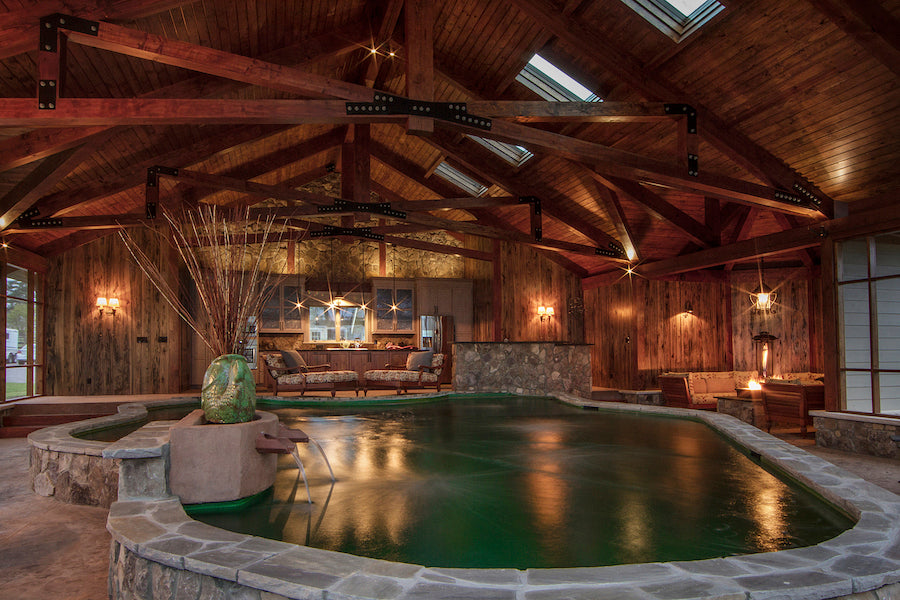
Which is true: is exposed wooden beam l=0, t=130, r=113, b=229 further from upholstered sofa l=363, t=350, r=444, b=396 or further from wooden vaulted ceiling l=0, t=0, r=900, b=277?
upholstered sofa l=363, t=350, r=444, b=396

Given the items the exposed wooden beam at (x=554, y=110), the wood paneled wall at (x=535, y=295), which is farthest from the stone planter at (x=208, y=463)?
the wood paneled wall at (x=535, y=295)

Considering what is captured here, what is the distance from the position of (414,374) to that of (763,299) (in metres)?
6.40

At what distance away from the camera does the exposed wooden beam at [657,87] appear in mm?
6738

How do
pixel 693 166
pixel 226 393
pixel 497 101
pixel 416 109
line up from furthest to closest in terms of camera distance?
pixel 693 166 → pixel 497 101 → pixel 416 109 → pixel 226 393

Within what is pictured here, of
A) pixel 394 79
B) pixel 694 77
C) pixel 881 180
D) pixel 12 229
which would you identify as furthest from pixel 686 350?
pixel 12 229

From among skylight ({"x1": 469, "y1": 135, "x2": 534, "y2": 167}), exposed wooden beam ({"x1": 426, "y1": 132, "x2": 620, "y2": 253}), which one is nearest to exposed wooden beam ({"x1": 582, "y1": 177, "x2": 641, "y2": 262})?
exposed wooden beam ({"x1": 426, "y1": 132, "x2": 620, "y2": 253})

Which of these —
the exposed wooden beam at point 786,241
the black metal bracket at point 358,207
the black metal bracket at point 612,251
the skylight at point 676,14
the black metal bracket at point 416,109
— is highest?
the skylight at point 676,14

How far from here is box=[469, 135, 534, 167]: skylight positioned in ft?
33.1

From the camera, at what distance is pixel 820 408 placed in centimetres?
784

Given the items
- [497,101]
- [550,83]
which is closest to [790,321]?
[550,83]

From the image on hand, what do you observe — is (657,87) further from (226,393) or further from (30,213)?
(30,213)

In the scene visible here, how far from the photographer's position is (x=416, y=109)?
19.3 ft

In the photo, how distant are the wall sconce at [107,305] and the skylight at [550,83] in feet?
27.3

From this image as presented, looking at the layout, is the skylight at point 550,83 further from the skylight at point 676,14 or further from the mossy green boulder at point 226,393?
the mossy green boulder at point 226,393
